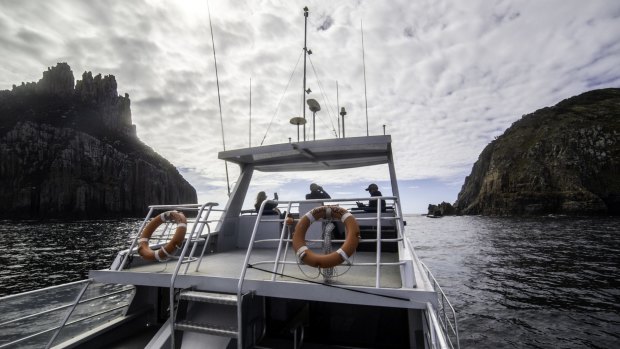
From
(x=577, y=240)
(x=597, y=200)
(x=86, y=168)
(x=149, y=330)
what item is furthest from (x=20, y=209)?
(x=597, y=200)

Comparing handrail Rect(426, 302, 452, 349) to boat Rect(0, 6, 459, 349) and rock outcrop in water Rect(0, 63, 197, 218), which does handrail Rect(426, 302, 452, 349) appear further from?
rock outcrop in water Rect(0, 63, 197, 218)

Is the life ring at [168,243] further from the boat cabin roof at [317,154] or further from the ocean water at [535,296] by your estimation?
the ocean water at [535,296]

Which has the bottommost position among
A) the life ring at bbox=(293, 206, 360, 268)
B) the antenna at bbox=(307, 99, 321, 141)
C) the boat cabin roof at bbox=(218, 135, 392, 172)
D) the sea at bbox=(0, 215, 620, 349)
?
the sea at bbox=(0, 215, 620, 349)

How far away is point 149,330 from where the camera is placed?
487cm

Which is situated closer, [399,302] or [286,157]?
[399,302]

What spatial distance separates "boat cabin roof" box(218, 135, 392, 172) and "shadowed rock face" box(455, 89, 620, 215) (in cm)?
7756

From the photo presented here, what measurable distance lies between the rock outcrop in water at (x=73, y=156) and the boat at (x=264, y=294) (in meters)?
110

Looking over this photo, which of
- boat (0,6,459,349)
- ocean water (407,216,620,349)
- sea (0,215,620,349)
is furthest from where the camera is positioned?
sea (0,215,620,349)

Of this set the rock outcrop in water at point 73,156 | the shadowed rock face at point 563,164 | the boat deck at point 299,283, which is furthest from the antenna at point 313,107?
the rock outcrop in water at point 73,156

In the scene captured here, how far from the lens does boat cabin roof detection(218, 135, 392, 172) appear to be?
5898 millimetres

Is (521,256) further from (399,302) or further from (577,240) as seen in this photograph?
(399,302)

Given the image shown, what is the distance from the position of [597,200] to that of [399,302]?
8266 cm

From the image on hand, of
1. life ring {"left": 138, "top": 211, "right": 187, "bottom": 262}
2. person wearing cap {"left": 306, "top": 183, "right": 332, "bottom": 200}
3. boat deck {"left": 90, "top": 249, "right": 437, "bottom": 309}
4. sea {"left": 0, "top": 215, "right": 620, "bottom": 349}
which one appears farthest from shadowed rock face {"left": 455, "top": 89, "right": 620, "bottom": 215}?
life ring {"left": 138, "top": 211, "right": 187, "bottom": 262}

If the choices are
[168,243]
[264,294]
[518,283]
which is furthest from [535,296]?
[168,243]
